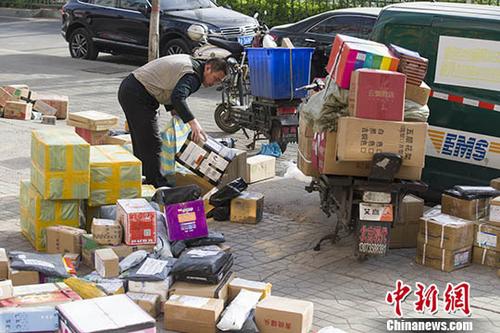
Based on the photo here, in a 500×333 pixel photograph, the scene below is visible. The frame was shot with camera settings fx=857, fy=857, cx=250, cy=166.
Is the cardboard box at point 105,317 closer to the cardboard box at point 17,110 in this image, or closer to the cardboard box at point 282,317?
the cardboard box at point 282,317

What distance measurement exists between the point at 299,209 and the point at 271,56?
2644mm

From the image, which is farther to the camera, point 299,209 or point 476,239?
point 299,209

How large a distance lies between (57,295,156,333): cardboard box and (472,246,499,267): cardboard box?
3670mm

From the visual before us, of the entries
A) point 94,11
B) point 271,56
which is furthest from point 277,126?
point 94,11

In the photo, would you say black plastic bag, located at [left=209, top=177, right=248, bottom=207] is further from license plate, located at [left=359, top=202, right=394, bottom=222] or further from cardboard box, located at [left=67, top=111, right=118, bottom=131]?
cardboard box, located at [left=67, top=111, right=118, bottom=131]

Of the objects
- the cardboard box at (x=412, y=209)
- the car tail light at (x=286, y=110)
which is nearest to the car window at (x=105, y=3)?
the car tail light at (x=286, y=110)

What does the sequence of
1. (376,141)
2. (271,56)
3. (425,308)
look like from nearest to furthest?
(425,308) < (376,141) < (271,56)

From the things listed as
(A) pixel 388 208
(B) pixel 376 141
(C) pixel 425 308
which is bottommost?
(C) pixel 425 308

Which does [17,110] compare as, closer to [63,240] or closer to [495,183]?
[63,240]

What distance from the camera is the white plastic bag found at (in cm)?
588

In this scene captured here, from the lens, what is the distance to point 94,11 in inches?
765

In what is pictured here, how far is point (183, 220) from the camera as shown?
7.42m

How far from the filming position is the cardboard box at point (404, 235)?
7934 mm

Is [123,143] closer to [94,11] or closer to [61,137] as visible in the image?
[61,137]
